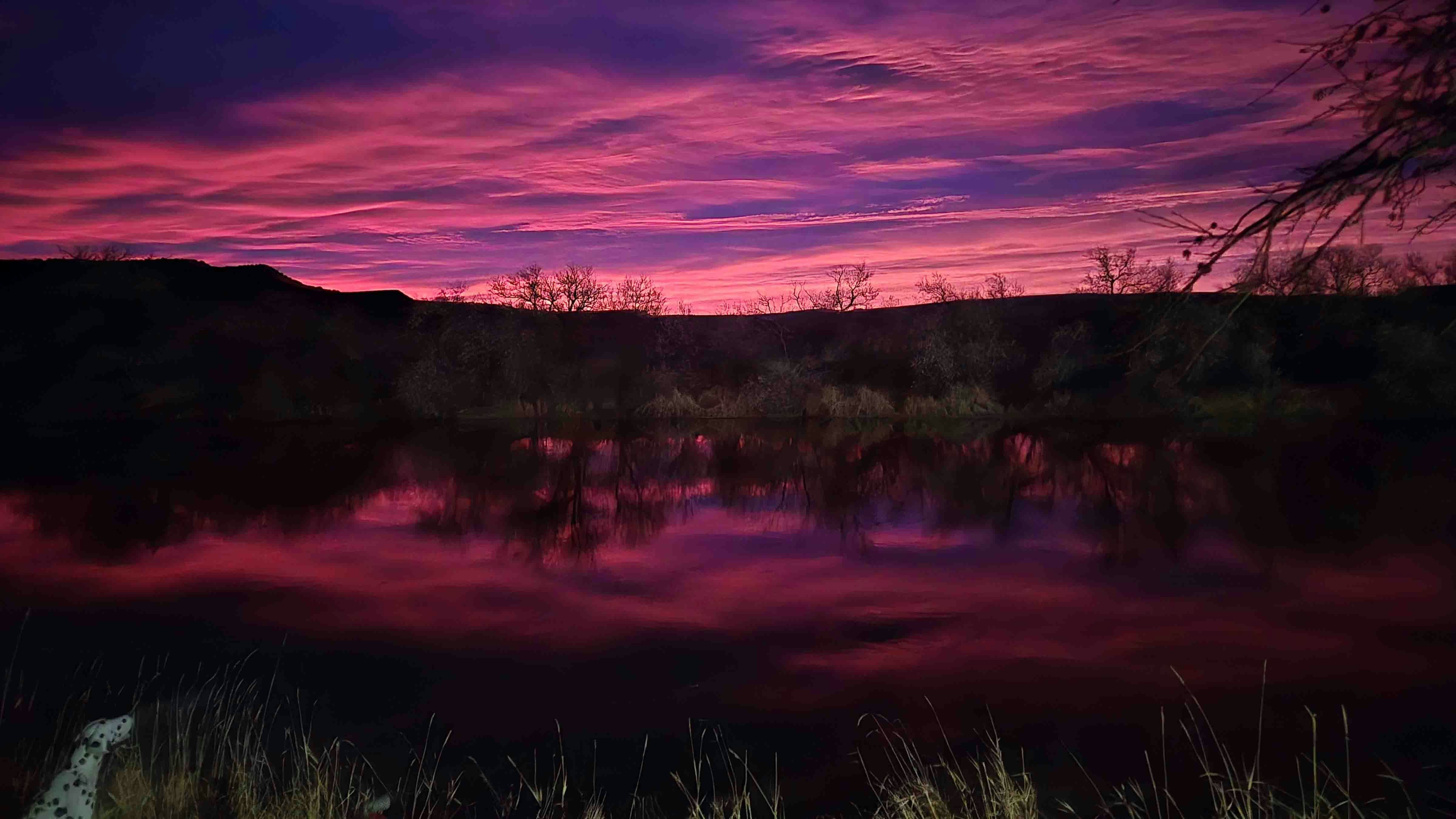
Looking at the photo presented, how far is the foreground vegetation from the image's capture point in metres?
5.46

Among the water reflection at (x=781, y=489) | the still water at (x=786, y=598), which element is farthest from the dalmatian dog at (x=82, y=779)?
the water reflection at (x=781, y=489)

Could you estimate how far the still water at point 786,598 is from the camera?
27.0 ft

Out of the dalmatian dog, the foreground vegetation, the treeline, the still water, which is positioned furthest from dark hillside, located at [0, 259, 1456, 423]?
the dalmatian dog

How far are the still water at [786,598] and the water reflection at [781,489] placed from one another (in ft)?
0.50

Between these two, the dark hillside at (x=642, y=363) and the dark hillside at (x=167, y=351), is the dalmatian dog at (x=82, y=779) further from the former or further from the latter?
the dark hillside at (x=167, y=351)

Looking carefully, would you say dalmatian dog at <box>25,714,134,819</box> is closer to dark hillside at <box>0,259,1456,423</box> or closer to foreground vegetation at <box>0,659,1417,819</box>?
foreground vegetation at <box>0,659,1417,819</box>

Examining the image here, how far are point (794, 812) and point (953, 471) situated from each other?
64.0ft

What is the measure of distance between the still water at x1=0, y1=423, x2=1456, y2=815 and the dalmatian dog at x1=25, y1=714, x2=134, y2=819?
2.90 m

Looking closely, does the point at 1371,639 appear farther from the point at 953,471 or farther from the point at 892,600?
the point at 953,471

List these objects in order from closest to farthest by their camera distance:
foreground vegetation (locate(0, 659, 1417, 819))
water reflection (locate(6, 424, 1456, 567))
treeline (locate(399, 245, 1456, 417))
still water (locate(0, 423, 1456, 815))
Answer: foreground vegetation (locate(0, 659, 1417, 819)), still water (locate(0, 423, 1456, 815)), water reflection (locate(6, 424, 1456, 567)), treeline (locate(399, 245, 1456, 417))

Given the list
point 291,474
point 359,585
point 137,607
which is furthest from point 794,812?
point 291,474

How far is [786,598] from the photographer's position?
13.0 meters

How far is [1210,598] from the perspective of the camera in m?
12.8

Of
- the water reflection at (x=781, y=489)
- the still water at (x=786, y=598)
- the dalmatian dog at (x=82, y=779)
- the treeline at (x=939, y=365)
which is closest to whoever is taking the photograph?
the dalmatian dog at (x=82, y=779)
